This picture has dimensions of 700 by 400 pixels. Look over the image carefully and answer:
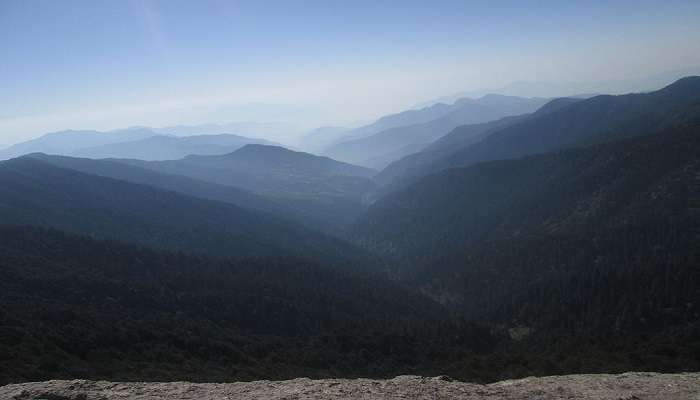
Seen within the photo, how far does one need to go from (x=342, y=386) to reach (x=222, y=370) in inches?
961

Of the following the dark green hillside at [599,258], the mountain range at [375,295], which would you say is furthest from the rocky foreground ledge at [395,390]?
the dark green hillside at [599,258]

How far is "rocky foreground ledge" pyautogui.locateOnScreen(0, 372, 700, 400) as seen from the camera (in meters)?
22.2

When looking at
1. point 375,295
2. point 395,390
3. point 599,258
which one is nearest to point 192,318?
point 395,390

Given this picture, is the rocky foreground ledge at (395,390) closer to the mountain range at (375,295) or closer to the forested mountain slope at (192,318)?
the forested mountain slope at (192,318)

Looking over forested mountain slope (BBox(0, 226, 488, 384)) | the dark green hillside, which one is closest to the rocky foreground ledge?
forested mountain slope (BBox(0, 226, 488, 384))

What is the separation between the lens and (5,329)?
42.5 meters

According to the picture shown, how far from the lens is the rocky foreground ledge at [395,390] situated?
22.2m

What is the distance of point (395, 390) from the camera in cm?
2339

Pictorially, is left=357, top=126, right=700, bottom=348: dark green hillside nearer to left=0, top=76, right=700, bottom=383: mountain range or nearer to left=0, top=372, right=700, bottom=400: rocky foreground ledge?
left=0, top=76, right=700, bottom=383: mountain range

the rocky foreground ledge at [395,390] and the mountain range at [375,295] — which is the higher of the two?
the rocky foreground ledge at [395,390]

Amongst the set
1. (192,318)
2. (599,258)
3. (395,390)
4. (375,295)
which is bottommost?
(375,295)

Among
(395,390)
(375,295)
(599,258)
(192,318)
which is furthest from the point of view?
(599,258)

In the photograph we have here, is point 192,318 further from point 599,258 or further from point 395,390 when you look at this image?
point 599,258

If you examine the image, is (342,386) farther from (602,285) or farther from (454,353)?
(602,285)
